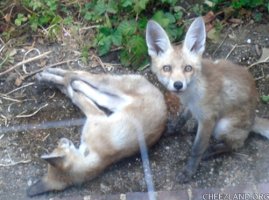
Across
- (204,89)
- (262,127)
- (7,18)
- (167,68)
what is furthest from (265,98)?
(7,18)

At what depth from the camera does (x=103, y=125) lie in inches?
195

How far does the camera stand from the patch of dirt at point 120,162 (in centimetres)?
475

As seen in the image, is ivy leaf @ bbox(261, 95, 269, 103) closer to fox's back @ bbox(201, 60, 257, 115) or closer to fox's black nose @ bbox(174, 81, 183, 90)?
fox's back @ bbox(201, 60, 257, 115)

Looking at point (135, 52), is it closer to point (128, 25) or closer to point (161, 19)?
point (128, 25)

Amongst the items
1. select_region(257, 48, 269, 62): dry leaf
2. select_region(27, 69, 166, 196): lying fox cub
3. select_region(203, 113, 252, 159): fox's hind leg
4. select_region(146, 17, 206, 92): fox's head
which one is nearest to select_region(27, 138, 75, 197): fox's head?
select_region(27, 69, 166, 196): lying fox cub

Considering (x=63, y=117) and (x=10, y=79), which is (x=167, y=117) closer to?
(x=63, y=117)

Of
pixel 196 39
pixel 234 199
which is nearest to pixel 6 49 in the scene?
pixel 196 39

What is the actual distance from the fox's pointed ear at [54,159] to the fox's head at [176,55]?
0.98 meters

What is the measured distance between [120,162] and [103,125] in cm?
34

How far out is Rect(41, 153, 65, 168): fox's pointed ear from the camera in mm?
4395

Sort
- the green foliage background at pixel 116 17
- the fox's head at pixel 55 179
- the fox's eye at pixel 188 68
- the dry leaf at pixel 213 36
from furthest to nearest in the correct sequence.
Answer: the dry leaf at pixel 213 36, the green foliage background at pixel 116 17, the fox's head at pixel 55 179, the fox's eye at pixel 188 68

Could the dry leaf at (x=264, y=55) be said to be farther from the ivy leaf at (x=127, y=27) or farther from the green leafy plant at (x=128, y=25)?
the ivy leaf at (x=127, y=27)

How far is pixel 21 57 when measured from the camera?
19.1ft

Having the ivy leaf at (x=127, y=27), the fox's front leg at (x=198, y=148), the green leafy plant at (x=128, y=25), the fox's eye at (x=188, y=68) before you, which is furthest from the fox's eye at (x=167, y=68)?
the ivy leaf at (x=127, y=27)
